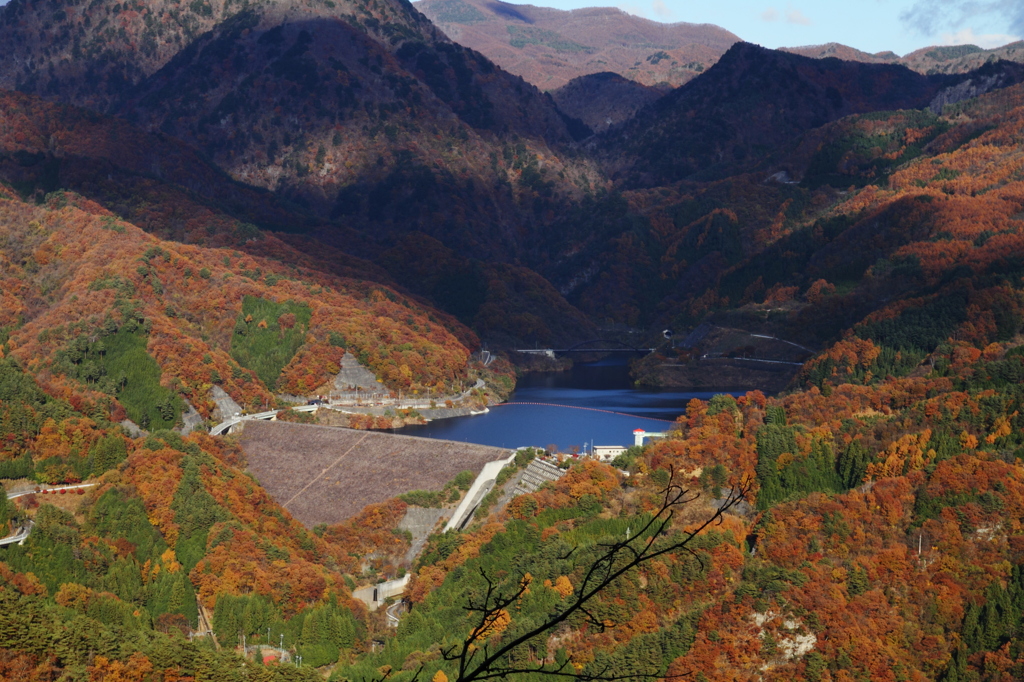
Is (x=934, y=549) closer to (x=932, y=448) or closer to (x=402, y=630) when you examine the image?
(x=932, y=448)

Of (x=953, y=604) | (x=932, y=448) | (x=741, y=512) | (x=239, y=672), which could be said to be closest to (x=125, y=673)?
(x=239, y=672)

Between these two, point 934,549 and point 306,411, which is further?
point 306,411

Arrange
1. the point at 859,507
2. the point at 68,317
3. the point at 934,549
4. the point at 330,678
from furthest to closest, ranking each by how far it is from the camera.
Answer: the point at 68,317
the point at 859,507
the point at 934,549
the point at 330,678

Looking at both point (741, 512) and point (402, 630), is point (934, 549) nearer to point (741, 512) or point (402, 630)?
point (741, 512)

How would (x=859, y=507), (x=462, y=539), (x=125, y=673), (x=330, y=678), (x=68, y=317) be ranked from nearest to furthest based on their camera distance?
(x=125, y=673)
(x=330, y=678)
(x=859, y=507)
(x=462, y=539)
(x=68, y=317)

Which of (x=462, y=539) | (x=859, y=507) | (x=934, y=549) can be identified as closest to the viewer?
(x=934, y=549)

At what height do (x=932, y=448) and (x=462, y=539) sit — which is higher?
(x=932, y=448)

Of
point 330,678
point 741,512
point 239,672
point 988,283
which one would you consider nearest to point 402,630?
point 330,678

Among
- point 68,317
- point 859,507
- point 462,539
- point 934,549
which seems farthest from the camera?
point 68,317

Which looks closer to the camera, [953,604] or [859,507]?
[953,604]
